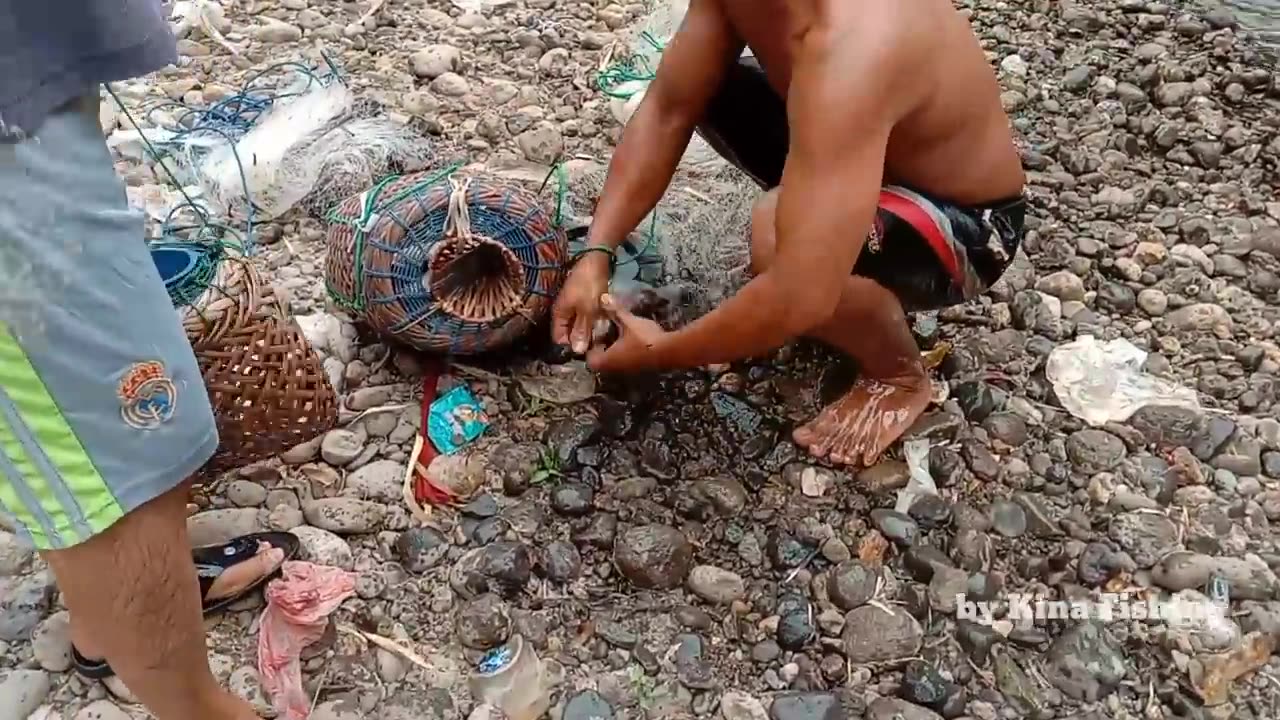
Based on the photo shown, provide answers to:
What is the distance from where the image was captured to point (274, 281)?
258 centimetres

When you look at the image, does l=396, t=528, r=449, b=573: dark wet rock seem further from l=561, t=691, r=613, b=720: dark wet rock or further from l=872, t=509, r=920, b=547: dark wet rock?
l=872, t=509, r=920, b=547: dark wet rock

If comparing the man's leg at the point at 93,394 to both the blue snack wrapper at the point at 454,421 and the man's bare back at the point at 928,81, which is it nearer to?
the blue snack wrapper at the point at 454,421

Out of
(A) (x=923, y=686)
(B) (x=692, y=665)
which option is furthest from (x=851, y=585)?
(B) (x=692, y=665)

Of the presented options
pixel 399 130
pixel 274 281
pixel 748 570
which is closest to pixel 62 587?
pixel 748 570

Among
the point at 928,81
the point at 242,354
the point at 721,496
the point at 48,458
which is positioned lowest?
the point at 721,496

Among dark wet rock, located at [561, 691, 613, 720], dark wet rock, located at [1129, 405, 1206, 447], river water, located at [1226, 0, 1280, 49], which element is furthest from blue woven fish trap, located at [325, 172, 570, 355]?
river water, located at [1226, 0, 1280, 49]

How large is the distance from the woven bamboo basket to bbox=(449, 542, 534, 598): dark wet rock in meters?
0.36

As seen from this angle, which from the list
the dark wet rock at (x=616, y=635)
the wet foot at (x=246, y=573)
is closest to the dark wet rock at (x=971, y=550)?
the dark wet rock at (x=616, y=635)

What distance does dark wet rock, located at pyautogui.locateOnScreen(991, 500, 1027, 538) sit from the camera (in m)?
2.10

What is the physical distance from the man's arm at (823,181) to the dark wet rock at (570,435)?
1.37ft

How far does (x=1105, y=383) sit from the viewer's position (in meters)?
2.38

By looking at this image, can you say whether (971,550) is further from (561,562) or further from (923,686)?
(561,562)

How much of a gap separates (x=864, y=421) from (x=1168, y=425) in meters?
0.63

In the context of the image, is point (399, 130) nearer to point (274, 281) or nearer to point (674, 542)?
point (274, 281)
